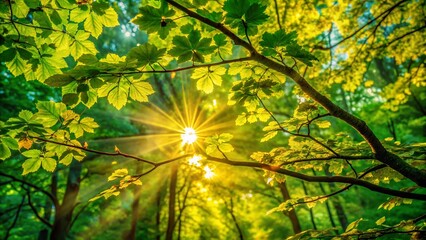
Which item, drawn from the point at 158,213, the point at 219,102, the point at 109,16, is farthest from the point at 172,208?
the point at 109,16

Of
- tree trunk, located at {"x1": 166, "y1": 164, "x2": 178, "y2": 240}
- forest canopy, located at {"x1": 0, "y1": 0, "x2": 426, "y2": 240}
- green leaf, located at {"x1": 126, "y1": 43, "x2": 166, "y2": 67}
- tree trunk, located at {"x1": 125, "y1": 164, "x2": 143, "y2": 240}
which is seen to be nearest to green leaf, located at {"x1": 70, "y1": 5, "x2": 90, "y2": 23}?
forest canopy, located at {"x1": 0, "y1": 0, "x2": 426, "y2": 240}

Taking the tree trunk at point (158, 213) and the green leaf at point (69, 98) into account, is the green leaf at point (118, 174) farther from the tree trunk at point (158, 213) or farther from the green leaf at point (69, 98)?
the tree trunk at point (158, 213)

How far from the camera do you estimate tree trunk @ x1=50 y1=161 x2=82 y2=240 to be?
7879 mm

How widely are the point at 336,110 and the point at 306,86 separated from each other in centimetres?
20

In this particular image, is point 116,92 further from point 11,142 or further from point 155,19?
point 11,142

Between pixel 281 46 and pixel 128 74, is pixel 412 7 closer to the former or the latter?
pixel 281 46

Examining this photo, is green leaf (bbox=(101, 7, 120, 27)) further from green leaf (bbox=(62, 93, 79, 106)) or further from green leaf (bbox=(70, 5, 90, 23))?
green leaf (bbox=(62, 93, 79, 106))

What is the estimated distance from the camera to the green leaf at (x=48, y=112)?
4.34 feet

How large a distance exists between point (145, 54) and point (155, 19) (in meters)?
0.15

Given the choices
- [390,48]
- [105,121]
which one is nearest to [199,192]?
[105,121]

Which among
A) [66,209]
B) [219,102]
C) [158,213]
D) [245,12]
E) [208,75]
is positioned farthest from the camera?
[158,213]

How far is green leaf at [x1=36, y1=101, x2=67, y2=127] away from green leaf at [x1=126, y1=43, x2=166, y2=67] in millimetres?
606

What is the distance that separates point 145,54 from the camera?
103 cm

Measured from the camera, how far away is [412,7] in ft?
16.2
